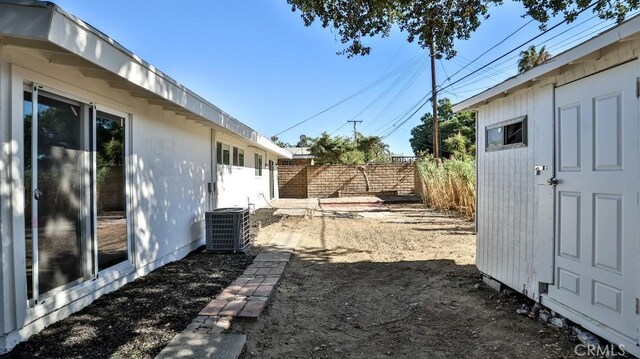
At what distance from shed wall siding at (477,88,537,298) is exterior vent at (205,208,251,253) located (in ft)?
11.8

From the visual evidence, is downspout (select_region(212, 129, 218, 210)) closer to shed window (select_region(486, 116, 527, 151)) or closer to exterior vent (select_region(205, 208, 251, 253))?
exterior vent (select_region(205, 208, 251, 253))

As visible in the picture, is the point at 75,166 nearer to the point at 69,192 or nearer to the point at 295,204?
the point at 69,192

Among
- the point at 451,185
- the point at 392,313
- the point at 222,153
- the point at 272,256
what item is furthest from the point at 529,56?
the point at 392,313

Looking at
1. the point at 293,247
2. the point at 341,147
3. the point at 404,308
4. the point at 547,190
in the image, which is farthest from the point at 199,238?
the point at 341,147

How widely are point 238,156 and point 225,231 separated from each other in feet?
18.3

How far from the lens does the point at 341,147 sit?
25562 mm

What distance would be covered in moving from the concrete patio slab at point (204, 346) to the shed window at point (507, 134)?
320 cm

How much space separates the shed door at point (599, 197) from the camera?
270cm

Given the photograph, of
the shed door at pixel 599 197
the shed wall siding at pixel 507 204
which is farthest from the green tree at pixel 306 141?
the shed door at pixel 599 197

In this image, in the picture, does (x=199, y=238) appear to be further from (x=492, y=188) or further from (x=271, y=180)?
(x=271, y=180)

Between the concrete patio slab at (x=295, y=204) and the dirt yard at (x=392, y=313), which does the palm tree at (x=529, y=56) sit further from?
the dirt yard at (x=392, y=313)

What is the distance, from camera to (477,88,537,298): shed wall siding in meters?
3.88

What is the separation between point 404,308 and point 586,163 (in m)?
2.17

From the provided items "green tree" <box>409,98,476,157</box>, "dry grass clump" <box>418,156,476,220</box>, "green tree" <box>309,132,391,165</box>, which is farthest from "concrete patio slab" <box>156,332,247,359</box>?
"green tree" <box>409,98,476,157</box>
